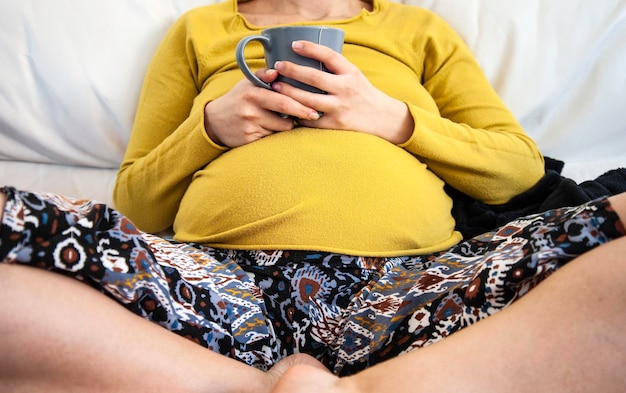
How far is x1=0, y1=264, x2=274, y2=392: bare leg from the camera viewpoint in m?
0.49

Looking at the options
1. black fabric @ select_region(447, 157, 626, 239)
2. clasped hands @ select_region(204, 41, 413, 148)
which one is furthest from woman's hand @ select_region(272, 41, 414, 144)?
black fabric @ select_region(447, 157, 626, 239)

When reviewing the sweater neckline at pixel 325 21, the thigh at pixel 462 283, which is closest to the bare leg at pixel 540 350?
the thigh at pixel 462 283

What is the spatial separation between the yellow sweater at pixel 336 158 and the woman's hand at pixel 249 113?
0.06 feet

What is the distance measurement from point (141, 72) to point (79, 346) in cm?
80

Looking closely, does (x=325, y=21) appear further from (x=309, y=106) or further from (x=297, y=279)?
(x=297, y=279)

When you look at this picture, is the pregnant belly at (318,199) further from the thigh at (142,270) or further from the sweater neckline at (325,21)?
the sweater neckline at (325,21)

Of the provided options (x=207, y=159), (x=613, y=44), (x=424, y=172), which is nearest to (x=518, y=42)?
(x=613, y=44)

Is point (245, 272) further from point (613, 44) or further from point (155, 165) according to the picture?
point (613, 44)

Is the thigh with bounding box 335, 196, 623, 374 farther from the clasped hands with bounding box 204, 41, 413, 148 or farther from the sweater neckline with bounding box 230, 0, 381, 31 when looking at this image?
the sweater neckline with bounding box 230, 0, 381, 31

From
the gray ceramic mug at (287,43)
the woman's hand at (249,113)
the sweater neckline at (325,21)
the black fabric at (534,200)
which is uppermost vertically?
the gray ceramic mug at (287,43)

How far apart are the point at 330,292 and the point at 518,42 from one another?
77 cm

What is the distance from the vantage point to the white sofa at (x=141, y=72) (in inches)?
→ 44.1

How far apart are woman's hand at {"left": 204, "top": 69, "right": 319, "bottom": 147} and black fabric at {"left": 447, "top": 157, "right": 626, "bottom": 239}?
0.34m

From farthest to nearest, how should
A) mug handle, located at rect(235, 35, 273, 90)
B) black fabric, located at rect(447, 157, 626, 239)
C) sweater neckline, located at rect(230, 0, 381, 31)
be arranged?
1. sweater neckline, located at rect(230, 0, 381, 31)
2. black fabric, located at rect(447, 157, 626, 239)
3. mug handle, located at rect(235, 35, 273, 90)
